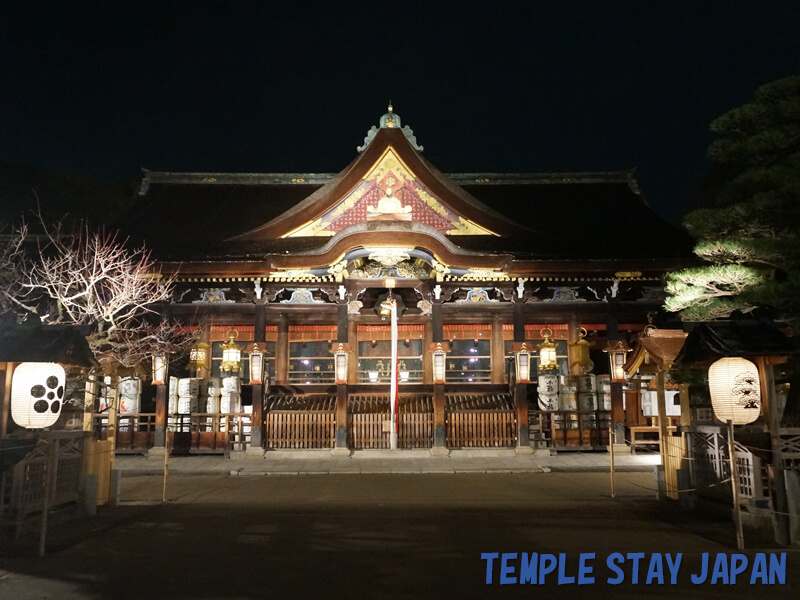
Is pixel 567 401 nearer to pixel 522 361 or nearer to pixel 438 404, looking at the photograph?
pixel 522 361

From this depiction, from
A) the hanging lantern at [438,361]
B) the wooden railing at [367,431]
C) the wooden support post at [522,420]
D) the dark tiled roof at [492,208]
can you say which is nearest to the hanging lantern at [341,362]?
the wooden railing at [367,431]

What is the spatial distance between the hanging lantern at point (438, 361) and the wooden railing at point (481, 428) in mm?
1068

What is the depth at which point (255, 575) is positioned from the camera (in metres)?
5.80

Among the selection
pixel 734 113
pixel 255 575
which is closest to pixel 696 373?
pixel 734 113

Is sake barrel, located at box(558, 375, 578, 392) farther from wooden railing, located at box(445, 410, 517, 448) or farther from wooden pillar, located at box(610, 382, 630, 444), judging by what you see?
wooden railing, located at box(445, 410, 517, 448)

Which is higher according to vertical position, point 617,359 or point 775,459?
point 617,359

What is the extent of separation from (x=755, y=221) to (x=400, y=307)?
38.0 ft

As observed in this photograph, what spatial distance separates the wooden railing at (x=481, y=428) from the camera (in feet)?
54.6

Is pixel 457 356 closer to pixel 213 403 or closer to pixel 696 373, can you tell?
pixel 213 403

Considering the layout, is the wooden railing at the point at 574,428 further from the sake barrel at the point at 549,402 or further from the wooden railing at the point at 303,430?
the wooden railing at the point at 303,430

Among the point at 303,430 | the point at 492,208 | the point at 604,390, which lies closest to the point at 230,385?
the point at 303,430

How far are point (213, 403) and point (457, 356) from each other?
27.8 feet

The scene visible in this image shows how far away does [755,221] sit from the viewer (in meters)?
9.74

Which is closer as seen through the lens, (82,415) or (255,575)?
(255,575)
